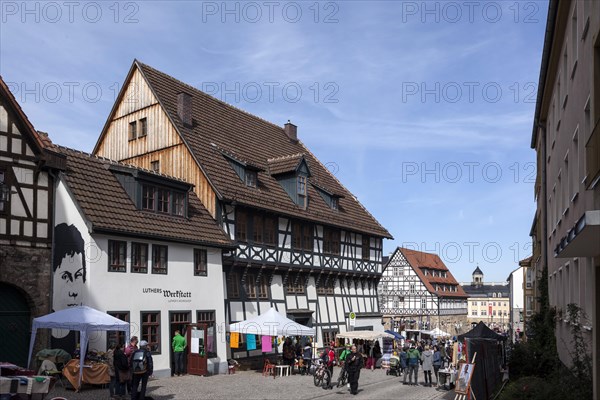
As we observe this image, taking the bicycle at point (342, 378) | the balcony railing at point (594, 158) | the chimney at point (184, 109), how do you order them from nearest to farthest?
the balcony railing at point (594, 158) < the bicycle at point (342, 378) < the chimney at point (184, 109)

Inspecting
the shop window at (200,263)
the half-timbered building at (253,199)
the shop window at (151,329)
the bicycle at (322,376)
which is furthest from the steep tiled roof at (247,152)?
the bicycle at (322,376)

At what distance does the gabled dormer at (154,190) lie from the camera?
80.8 feet

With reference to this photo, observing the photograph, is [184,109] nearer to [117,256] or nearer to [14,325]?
[117,256]

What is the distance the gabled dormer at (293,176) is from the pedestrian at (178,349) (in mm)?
11533

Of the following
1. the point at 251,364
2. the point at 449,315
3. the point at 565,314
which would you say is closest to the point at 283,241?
the point at 251,364

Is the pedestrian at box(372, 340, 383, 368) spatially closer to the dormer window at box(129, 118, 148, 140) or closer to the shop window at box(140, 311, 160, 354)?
the shop window at box(140, 311, 160, 354)

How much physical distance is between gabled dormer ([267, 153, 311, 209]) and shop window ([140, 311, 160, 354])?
39.2 feet

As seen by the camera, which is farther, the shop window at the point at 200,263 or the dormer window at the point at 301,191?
the dormer window at the point at 301,191

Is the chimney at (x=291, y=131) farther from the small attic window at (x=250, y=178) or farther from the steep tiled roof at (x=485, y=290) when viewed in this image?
the steep tiled roof at (x=485, y=290)

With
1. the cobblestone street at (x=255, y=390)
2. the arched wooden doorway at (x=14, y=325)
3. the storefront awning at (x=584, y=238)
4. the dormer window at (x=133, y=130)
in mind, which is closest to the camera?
the storefront awning at (x=584, y=238)

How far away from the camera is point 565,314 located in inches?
709

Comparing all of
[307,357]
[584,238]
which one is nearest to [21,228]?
[307,357]

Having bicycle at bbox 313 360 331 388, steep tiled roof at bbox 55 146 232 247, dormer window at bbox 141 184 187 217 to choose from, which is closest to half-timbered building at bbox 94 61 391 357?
dormer window at bbox 141 184 187 217

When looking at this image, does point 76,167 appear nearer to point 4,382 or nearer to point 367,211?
point 4,382
